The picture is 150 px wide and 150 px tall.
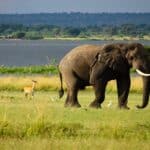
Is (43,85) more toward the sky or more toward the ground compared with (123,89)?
more toward the ground

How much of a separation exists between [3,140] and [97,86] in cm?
839

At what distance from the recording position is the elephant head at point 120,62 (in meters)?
24.3

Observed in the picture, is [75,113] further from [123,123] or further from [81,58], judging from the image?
[81,58]

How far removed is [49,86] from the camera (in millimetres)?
37375

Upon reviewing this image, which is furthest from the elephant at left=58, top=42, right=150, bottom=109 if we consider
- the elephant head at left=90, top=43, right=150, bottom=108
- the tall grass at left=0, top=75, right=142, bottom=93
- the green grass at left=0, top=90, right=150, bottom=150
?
the tall grass at left=0, top=75, right=142, bottom=93

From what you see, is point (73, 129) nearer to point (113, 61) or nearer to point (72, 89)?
point (113, 61)

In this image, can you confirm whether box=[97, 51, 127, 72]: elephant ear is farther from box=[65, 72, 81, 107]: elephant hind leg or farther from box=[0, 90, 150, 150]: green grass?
box=[0, 90, 150, 150]: green grass

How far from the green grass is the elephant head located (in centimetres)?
289

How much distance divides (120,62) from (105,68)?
1.54 ft

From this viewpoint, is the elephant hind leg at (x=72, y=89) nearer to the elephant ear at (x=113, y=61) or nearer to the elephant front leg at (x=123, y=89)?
the elephant ear at (x=113, y=61)

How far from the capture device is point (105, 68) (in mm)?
24500

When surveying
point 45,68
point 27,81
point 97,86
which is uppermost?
point 97,86

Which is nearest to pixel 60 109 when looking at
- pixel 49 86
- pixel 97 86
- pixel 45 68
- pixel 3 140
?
pixel 97 86

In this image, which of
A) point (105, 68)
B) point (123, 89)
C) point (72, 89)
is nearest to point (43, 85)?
point (72, 89)
